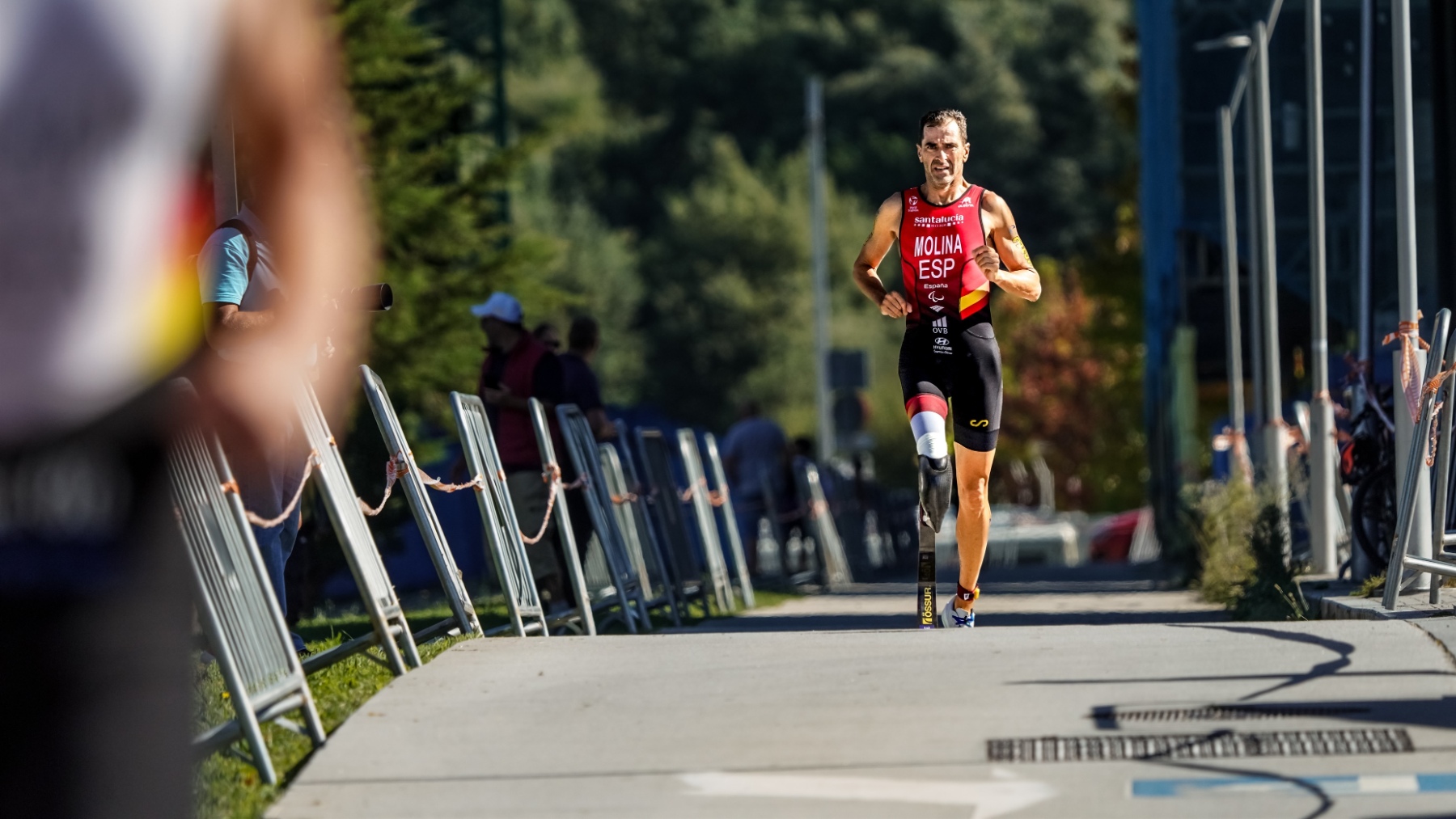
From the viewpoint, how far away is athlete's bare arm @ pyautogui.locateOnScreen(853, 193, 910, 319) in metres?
8.66

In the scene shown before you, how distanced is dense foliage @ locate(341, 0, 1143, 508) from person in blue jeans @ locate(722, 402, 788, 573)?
133 ft

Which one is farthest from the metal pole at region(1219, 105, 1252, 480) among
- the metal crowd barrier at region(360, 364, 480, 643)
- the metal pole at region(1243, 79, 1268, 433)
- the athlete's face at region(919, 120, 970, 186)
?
the metal crowd barrier at region(360, 364, 480, 643)

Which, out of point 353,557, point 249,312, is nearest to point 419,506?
point 249,312

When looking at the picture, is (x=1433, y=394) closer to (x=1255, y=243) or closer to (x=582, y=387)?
(x=582, y=387)

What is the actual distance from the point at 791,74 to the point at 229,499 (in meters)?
80.0

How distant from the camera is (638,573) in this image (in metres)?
12.9

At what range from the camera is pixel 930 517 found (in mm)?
8750

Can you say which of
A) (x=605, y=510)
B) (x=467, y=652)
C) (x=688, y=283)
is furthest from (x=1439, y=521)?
(x=688, y=283)

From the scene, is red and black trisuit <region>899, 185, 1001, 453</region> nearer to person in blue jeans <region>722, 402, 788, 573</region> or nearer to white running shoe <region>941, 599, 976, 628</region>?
white running shoe <region>941, 599, 976, 628</region>

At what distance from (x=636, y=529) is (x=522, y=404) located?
1255mm

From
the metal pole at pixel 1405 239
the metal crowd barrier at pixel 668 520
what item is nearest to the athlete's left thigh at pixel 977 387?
the metal pole at pixel 1405 239

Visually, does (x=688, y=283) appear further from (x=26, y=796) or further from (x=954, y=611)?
(x=26, y=796)

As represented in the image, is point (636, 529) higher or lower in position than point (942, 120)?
lower

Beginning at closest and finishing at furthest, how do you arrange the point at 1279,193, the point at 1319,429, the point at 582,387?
1. the point at 582,387
2. the point at 1319,429
3. the point at 1279,193
